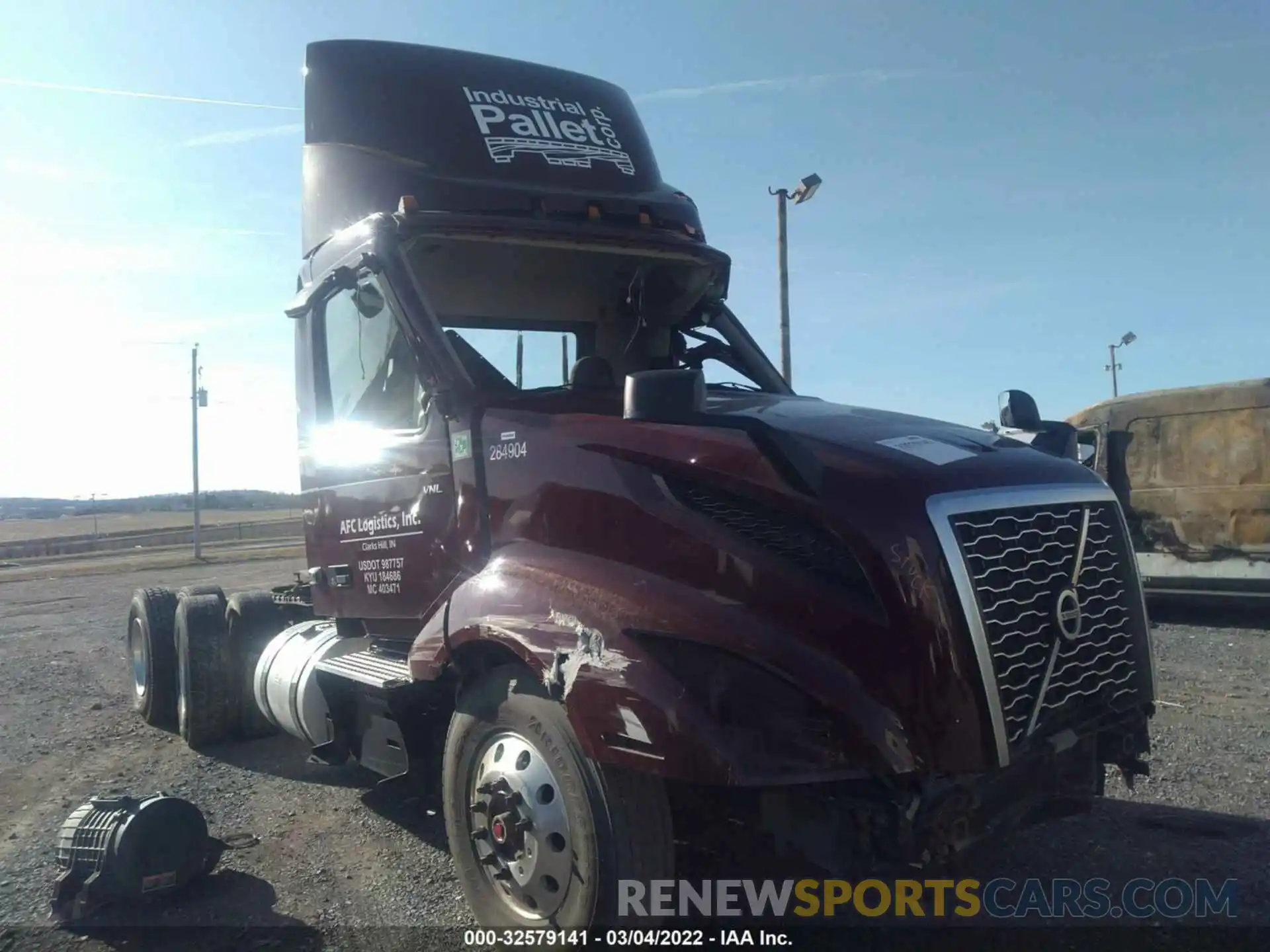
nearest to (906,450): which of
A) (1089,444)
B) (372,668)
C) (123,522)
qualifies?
(372,668)

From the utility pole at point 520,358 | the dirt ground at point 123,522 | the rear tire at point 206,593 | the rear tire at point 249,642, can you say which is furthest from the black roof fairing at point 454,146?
the dirt ground at point 123,522

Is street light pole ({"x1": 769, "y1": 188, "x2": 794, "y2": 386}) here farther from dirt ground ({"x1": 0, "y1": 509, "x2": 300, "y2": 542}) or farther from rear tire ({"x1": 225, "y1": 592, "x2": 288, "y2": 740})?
dirt ground ({"x1": 0, "y1": 509, "x2": 300, "y2": 542})

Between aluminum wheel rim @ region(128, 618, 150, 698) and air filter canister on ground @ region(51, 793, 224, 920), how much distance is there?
149 inches

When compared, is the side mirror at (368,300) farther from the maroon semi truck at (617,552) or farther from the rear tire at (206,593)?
the rear tire at (206,593)

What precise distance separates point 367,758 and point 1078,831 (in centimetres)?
335

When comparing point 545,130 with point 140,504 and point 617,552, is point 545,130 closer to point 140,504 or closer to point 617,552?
point 617,552

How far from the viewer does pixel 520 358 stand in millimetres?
5375

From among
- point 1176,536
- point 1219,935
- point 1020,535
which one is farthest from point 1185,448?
point 1020,535

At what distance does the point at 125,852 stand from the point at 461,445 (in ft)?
7.08

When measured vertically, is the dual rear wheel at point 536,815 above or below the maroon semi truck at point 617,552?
below

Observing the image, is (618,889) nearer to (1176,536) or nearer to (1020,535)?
(1020,535)

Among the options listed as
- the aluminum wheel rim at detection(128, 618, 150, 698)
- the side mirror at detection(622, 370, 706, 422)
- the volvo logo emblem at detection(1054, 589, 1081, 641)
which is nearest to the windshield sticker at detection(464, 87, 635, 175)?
the side mirror at detection(622, 370, 706, 422)

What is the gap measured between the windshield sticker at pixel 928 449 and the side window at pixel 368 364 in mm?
A: 2114

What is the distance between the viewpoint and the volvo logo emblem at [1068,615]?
10.9 ft
